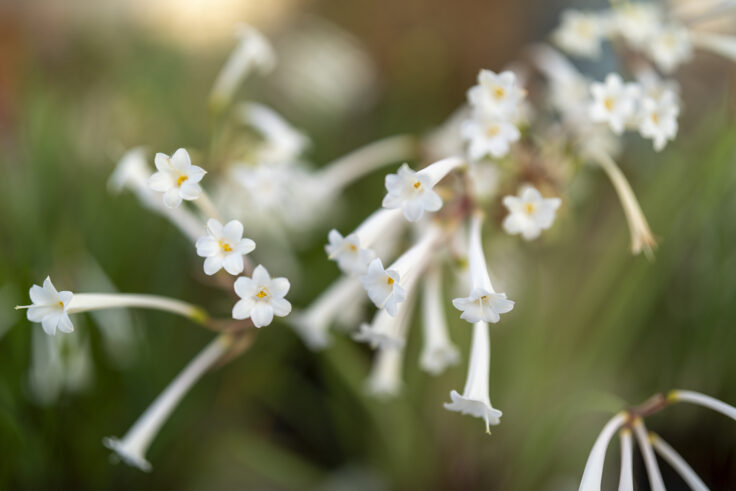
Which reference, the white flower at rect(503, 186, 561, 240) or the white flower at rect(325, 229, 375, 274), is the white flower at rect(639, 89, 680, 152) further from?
the white flower at rect(325, 229, 375, 274)

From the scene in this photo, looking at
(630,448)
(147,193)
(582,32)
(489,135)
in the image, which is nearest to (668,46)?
(582,32)

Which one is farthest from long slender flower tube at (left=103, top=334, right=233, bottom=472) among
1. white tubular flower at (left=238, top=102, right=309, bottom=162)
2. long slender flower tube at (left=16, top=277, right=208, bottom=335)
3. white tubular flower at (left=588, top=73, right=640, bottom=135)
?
white tubular flower at (left=588, top=73, right=640, bottom=135)

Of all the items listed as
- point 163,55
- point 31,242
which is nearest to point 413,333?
point 31,242

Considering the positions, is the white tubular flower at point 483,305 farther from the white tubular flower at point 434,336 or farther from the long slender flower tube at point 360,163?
the long slender flower tube at point 360,163

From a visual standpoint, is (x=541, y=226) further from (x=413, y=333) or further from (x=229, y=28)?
(x=229, y=28)

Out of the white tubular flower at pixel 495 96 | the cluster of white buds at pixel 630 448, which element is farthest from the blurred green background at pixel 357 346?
the white tubular flower at pixel 495 96
